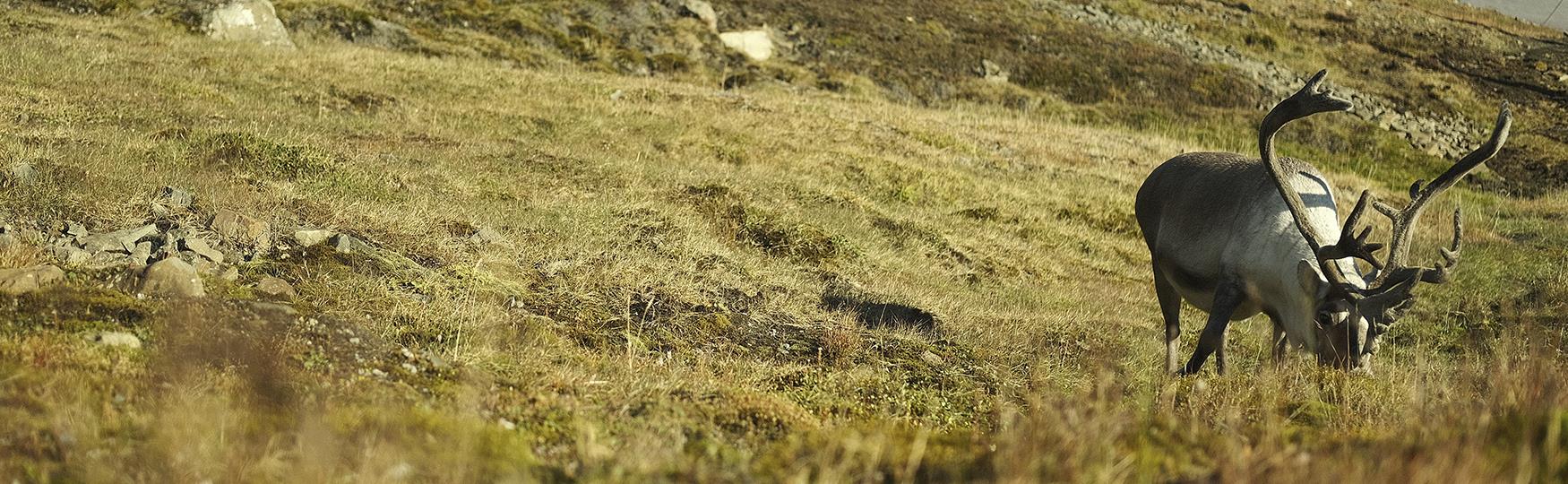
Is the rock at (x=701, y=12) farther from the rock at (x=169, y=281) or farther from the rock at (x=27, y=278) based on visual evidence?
the rock at (x=27, y=278)

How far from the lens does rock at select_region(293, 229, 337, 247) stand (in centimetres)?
802

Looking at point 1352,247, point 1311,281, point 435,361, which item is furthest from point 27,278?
point 1352,247

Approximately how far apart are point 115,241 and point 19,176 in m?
2.32

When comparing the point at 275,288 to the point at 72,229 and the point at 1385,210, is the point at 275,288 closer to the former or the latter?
the point at 72,229

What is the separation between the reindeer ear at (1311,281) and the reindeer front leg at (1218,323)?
703mm

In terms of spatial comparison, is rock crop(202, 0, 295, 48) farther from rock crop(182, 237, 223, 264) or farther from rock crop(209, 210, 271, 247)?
rock crop(182, 237, 223, 264)

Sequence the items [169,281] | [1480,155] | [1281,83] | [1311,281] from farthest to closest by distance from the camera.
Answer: [1281,83]
[1480,155]
[1311,281]
[169,281]

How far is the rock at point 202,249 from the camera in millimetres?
7250

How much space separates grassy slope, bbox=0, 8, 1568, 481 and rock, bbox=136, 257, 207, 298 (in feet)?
0.98

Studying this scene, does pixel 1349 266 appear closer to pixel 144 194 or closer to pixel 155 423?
pixel 155 423

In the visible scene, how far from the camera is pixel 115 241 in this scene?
23.9 ft

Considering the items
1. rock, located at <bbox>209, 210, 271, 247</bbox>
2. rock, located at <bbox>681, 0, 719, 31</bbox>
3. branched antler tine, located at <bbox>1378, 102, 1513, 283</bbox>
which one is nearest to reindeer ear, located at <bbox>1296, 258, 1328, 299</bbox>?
branched antler tine, located at <bbox>1378, 102, 1513, 283</bbox>

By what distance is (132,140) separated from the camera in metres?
12.0

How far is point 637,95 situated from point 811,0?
27.4 metres
